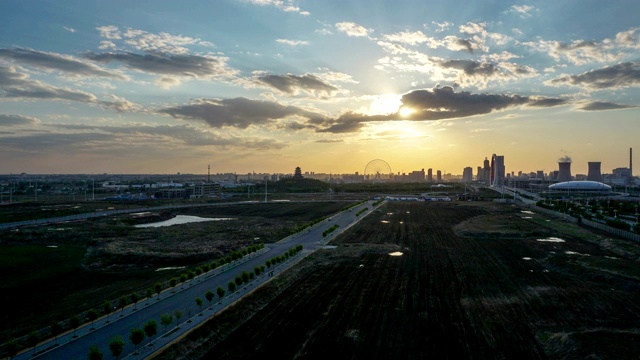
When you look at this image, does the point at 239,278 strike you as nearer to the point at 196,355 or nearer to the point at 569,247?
the point at 196,355

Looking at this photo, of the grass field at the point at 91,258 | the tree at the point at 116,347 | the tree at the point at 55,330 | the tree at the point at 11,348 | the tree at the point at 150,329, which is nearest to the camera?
the tree at the point at 116,347

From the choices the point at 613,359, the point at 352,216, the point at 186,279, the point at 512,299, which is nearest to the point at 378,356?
the point at 613,359

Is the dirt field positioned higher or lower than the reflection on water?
higher

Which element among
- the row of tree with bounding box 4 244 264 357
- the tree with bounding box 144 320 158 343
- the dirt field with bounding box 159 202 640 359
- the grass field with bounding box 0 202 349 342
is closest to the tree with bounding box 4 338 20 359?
the row of tree with bounding box 4 244 264 357

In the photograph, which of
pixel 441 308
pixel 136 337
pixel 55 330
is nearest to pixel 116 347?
pixel 136 337

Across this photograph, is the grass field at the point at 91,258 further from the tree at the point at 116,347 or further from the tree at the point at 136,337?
the tree at the point at 116,347

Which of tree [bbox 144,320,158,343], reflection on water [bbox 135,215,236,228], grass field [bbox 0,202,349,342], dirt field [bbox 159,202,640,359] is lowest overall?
reflection on water [bbox 135,215,236,228]

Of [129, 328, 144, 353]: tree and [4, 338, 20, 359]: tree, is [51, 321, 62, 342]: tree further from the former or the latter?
[129, 328, 144, 353]: tree

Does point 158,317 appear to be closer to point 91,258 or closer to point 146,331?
point 146,331

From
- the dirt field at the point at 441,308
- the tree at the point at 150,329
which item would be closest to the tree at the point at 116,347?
the tree at the point at 150,329
